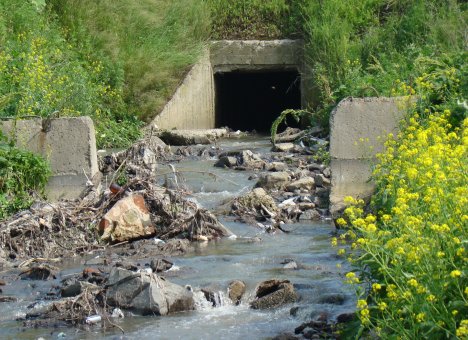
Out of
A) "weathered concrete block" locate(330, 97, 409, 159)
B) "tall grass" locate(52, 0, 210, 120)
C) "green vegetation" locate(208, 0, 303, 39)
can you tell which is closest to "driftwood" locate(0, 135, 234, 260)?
"weathered concrete block" locate(330, 97, 409, 159)

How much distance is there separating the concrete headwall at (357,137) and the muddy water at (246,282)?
1.88 feet

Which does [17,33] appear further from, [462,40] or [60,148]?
[462,40]

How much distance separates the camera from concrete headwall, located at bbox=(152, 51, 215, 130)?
17906 mm

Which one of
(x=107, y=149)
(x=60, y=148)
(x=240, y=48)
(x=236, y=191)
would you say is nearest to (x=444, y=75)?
(x=236, y=191)

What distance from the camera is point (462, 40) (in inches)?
566

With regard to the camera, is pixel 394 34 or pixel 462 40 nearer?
pixel 462 40

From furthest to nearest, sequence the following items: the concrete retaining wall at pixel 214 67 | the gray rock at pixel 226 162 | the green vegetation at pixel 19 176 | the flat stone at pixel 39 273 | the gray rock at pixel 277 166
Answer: the concrete retaining wall at pixel 214 67, the gray rock at pixel 226 162, the gray rock at pixel 277 166, the green vegetation at pixel 19 176, the flat stone at pixel 39 273

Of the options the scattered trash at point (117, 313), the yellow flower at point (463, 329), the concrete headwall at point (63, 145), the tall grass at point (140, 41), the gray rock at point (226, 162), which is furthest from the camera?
the tall grass at point (140, 41)

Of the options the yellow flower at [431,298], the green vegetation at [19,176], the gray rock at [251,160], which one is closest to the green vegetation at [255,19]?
the gray rock at [251,160]

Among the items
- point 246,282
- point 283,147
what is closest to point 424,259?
point 246,282

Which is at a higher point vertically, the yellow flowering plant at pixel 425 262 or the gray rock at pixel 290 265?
the yellow flowering plant at pixel 425 262

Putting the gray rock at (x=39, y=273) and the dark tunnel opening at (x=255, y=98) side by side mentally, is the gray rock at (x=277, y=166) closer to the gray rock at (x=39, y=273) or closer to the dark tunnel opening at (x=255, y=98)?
the gray rock at (x=39, y=273)

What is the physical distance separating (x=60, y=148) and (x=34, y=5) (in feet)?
20.8

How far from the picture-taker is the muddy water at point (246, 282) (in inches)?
272
